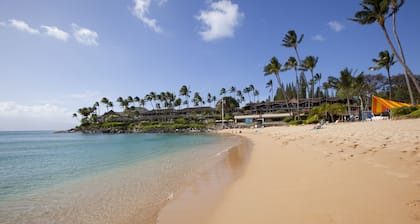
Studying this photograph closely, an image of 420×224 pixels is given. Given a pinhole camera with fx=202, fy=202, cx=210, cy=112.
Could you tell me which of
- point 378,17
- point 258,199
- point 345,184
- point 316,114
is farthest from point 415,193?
point 316,114

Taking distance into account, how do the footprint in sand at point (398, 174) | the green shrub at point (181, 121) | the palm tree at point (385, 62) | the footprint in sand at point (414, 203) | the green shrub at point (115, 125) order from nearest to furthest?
the footprint in sand at point (414, 203)
the footprint in sand at point (398, 174)
the palm tree at point (385, 62)
the green shrub at point (181, 121)
the green shrub at point (115, 125)

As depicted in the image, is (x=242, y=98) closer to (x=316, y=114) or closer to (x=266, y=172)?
(x=316, y=114)

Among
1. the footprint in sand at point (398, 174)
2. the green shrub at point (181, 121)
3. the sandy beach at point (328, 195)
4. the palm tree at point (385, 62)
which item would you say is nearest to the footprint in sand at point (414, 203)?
the sandy beach at point (328, 195)

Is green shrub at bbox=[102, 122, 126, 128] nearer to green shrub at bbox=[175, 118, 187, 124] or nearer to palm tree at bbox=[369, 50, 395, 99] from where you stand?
green shrub at bbox=[175, 118, 187, 124]

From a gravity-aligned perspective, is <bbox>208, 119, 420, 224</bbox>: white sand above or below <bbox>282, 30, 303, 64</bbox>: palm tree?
below

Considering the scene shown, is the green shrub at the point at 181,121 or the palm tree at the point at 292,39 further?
the green shrub at the point at 181,121

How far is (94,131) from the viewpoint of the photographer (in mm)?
82875

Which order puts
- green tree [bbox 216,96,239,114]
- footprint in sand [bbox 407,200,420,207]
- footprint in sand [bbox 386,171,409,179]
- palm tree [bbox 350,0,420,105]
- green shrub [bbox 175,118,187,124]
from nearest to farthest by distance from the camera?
footprint in sand [bbox 407,200,420,207], footprint in sand [bbox 386,171,409,179], palm tree [bbox 350,0,420,105], green shrub [bbox 175,118,187,124], green tree [bbox 216,96,239,114]

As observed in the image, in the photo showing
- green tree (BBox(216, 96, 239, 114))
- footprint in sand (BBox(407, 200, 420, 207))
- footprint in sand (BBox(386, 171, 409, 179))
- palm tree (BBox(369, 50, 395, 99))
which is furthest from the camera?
green tree (BBox(216, 96, 239, 114))

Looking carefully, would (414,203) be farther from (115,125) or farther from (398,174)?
(115,125)

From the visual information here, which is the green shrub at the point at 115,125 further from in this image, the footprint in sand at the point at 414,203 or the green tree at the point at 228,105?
the footprint in sand at the point at 414,203

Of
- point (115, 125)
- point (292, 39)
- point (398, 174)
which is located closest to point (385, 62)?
point (292, 39)

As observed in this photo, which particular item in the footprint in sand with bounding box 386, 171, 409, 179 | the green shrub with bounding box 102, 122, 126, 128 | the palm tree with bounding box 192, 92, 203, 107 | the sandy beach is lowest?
the sandy beach

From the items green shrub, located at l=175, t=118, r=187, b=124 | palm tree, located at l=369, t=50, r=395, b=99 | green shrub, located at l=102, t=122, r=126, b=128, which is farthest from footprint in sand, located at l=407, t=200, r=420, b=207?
green shrub, located at l=102, t=122, r=126, b=128
